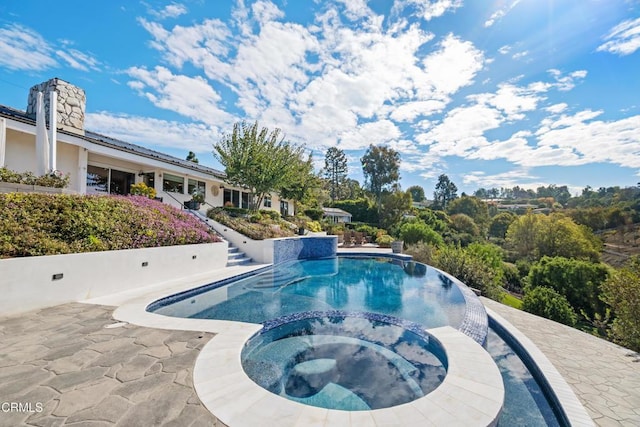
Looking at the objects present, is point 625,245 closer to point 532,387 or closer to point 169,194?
point 532,387

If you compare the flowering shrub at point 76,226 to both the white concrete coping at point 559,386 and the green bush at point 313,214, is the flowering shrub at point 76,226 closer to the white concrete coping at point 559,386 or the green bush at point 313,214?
the white concrete coping at point 559,386

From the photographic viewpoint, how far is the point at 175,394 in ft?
8.64

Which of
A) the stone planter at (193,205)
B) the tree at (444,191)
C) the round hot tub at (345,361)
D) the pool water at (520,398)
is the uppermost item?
the tree at (444,191)

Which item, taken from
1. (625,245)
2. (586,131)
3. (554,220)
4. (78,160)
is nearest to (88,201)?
(78,160)

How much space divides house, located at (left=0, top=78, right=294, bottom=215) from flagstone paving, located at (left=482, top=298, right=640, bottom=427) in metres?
13.7

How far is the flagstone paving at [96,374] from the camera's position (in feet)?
7.56

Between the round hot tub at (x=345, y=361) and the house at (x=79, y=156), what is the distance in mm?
9461

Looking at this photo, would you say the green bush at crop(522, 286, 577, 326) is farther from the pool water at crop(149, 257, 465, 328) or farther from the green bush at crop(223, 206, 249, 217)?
the green bush at crop(223, 206, 249, 217)

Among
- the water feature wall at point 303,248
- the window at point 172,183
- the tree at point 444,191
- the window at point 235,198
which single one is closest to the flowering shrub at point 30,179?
the window at point 172,183

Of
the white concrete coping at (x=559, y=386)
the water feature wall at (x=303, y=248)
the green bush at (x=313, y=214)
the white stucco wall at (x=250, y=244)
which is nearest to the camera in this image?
the white concrete coping at (x=559, y=386)

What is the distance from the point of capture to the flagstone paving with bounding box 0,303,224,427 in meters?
2.30

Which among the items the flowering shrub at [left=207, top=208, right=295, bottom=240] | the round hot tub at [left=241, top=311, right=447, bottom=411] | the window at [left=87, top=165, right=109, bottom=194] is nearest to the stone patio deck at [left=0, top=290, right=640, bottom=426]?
the round hot tub at [left=241, top=311, right=447, bottom=411]

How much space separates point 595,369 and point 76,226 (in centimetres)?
1099

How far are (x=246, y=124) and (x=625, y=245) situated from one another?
41603 millimetres
